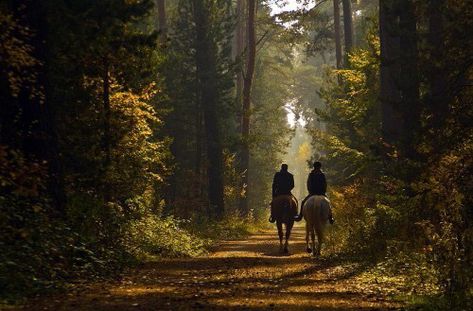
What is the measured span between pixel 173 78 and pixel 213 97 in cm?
237

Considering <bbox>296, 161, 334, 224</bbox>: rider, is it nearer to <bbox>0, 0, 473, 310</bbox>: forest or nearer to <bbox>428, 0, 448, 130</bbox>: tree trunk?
<bbox>0, 0, 473, 310</bbox>: forest

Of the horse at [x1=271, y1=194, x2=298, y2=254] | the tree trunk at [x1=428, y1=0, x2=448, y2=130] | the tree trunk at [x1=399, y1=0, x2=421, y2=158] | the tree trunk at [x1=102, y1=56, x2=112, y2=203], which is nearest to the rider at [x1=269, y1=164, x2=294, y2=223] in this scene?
the horse at [x1=271, y1=194, x2=298, y2=254]

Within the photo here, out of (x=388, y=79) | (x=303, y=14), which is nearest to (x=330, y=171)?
(x=303, y=14)

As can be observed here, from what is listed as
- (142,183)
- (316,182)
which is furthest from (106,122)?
(316,182)

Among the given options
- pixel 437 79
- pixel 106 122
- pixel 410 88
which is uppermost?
pixel 437 79

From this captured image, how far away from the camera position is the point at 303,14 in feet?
107

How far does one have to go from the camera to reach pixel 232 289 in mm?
9266

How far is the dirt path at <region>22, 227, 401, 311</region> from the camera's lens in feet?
25.1

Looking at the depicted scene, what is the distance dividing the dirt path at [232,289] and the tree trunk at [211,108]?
16427mm

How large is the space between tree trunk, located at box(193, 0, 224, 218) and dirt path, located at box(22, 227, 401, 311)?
53.9 ft

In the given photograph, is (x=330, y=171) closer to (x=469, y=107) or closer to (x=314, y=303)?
(x=469, y=107)

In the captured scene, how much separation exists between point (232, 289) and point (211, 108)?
21429 millimetres

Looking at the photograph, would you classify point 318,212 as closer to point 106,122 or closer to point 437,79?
point 437,79

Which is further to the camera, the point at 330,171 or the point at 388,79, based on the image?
the point at 330,171
